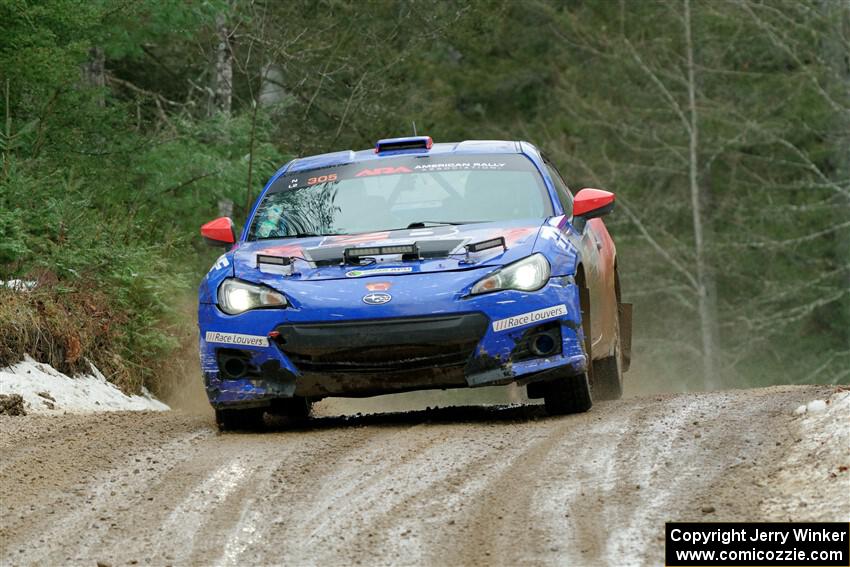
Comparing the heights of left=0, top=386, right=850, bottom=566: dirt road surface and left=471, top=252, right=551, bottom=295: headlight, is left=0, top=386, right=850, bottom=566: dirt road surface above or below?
below

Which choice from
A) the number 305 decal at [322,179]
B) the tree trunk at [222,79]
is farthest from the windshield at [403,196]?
the tree trunk at [222,79]

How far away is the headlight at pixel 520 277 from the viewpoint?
333 inches

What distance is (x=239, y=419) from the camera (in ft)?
29.7

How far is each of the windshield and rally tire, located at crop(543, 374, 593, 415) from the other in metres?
1.13

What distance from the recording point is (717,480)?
6.70 m

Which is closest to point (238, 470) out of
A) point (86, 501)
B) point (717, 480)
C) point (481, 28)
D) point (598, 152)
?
point (86, 501)

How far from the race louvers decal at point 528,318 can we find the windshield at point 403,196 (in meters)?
1.07

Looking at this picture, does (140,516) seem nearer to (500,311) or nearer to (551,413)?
(500,311)

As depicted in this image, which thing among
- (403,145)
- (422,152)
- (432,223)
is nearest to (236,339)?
(432,223)

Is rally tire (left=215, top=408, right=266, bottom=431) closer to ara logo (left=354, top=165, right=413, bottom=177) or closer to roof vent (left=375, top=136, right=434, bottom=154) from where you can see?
ara logo (left=354, top=165, right=413, bottom=177)

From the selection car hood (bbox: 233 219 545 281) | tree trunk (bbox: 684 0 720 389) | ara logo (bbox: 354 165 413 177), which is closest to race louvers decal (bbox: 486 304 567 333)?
car hood (bbox: 233 219 545 281)

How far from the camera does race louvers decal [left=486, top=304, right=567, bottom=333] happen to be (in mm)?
8445

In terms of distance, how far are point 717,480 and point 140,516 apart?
2.50m

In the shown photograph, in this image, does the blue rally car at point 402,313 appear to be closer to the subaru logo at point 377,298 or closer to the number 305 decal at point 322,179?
the subaru logo at point 377,298
